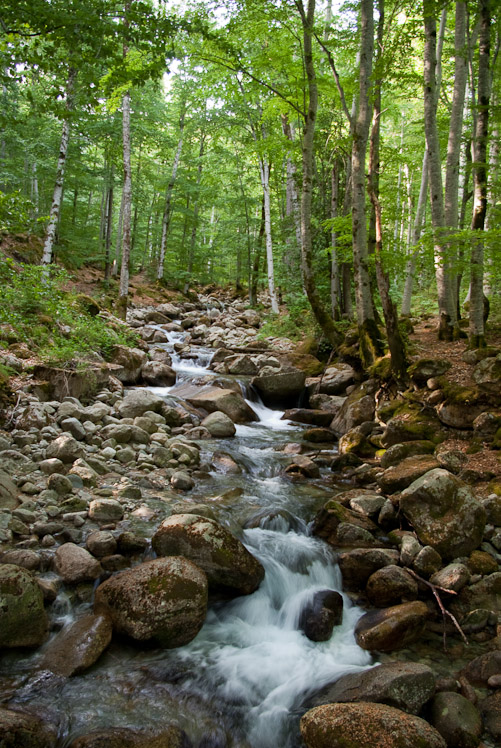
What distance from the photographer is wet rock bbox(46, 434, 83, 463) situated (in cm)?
609

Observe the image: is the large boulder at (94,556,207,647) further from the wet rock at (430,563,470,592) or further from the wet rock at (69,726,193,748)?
the wet rock at (430,563,470,592)

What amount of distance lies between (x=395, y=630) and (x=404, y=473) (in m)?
2.53

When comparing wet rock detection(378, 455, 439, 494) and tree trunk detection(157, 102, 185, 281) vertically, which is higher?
tree trunk detection(157, 102, 185, 281)

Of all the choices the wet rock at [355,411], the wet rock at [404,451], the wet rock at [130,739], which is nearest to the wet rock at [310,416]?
the wet rock at [355,411]

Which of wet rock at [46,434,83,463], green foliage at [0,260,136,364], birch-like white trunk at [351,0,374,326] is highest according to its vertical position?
birch-like white trunk at [351,0,374,326]

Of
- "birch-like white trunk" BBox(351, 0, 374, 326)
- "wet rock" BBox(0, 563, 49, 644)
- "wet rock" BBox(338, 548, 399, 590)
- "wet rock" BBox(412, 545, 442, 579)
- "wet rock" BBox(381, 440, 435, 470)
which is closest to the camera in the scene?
"wet rock" BBox(0, 563, 49, 644)

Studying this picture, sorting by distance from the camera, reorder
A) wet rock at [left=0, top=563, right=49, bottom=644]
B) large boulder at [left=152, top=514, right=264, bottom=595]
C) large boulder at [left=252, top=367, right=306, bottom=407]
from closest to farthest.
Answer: wet rock at [left=0, top=563, right=49, bottom=644], large boulder at [left=152, top=514, right=264, bottom=595], large boulder at [left=252, top=367, right=306, bottom=407]

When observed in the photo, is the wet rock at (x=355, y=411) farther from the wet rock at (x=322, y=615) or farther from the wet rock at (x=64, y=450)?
the wet rock at (x=64, y=450)

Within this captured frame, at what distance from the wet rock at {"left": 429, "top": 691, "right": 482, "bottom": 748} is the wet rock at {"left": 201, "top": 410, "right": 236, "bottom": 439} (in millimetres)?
6240

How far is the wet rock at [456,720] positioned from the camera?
2.91 meters

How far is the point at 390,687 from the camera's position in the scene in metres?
3.18

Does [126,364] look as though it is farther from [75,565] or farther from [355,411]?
[75,565]

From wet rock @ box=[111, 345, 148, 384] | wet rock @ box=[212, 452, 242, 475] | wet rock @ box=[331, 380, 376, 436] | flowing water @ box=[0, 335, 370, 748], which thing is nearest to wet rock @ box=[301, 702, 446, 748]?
flowing water @ box=[0, 335, 370, 748]

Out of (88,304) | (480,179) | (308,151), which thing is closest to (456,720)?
(480,179)
